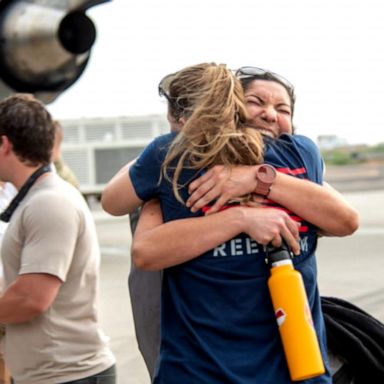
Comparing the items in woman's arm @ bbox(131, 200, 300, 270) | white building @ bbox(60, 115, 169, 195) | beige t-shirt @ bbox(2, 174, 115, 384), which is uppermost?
woman's arm @ bbox(131, 200, 300, 270)

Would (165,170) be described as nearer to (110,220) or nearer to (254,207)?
(254,207)

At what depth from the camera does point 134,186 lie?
1.79 m

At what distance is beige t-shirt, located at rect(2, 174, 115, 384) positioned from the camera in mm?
2342

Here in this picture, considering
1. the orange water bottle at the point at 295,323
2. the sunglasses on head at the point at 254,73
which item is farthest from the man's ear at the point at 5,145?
the orange water bottle at the point at 295,323

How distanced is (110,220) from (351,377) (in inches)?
696

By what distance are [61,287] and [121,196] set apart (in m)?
0.74

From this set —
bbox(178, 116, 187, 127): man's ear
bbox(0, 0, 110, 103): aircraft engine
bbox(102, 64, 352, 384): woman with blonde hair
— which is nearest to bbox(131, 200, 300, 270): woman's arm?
bbox(102, 64, 352, 384): woman with blonde hair

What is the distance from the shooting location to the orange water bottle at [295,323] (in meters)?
1.56

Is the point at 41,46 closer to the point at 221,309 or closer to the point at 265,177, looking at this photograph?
the point at 265,177

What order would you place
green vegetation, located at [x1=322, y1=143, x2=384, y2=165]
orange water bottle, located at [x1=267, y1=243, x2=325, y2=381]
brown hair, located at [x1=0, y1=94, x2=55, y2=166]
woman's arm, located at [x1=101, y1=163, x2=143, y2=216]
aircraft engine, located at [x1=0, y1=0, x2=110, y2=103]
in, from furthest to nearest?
1. green vegetation, located at [x1=322, y1=143, x2=384, y2=165]
2. aircraft engine, located at [x1=0, y1=0, x2=110, y2=103]
3. brown hair, located at [x1=0, y1=94, x2=55, y2=166]
4. woman's arm, located at [x1=101, y1=163, x2=143, y2=216]
5. orange water bottle, located at [x1=267, y1=243, x2=325, y2=381]

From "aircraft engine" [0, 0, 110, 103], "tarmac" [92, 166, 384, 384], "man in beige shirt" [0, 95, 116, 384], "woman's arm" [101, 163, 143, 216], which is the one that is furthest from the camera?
"tarmac" [92, 166, 384, 384]

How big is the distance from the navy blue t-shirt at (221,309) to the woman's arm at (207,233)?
0.04 m

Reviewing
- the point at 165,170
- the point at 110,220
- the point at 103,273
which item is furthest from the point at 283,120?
the point at 110,220

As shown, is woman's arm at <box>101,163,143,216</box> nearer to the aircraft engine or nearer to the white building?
the aircraft engine
